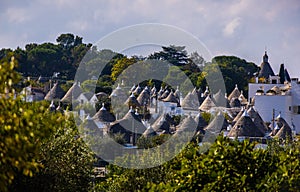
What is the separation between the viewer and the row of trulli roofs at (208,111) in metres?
37.2

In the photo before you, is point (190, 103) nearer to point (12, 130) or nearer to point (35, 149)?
point (35, 149)

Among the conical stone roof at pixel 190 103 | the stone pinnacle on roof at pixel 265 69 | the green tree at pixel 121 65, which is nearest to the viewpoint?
the conical stone roof at pixel 190 103

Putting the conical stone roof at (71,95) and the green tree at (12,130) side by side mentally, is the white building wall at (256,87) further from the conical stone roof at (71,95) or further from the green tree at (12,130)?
the green tree at (12,130)

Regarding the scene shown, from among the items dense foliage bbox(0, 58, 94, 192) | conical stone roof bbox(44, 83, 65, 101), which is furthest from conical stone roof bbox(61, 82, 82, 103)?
dense foliage bbox(0, 58, 94, 192)

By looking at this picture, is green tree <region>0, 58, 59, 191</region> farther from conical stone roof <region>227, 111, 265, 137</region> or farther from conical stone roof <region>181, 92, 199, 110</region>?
conical stone roof <region>181, 92, 199, 110</region>

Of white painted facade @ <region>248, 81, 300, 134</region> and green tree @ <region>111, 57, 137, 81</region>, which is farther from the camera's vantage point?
green tree @ <region>111, 57, 137, 81</region>

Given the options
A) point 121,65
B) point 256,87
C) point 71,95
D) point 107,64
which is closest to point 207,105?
point 256,87

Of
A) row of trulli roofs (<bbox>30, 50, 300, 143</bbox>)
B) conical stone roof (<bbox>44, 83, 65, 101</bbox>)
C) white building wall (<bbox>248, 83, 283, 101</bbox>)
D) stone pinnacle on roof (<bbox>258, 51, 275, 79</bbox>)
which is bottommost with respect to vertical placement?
row of trulli roofs (<bbox>30, 50, 300, 143</bbox>)

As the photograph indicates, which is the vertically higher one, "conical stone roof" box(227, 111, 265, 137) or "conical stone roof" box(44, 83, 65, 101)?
"conical stone roof" box(44, 83, 65, 101)

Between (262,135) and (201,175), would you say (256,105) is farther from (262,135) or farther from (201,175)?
(201,175)

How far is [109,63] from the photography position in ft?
237

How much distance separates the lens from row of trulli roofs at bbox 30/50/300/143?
A: 37219 millimetres

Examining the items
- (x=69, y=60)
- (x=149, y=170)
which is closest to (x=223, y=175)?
(x=149, y=170)

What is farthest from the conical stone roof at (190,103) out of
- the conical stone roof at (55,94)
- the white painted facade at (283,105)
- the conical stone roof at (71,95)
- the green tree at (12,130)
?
the green tree at (12,130)
